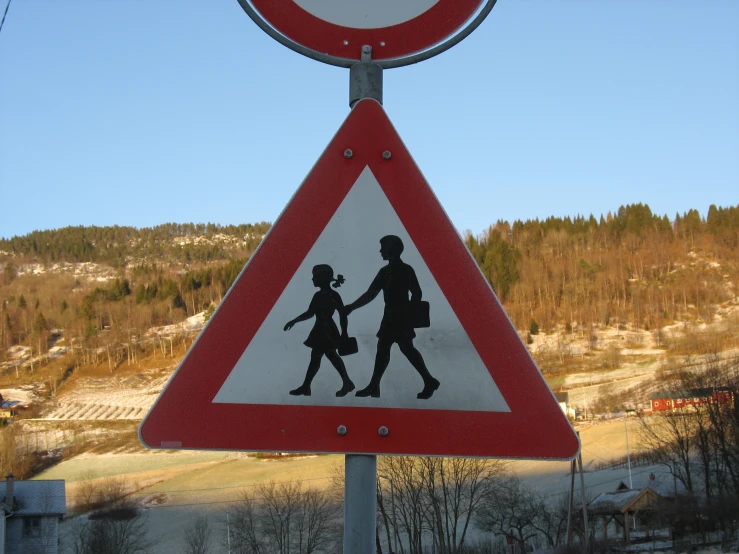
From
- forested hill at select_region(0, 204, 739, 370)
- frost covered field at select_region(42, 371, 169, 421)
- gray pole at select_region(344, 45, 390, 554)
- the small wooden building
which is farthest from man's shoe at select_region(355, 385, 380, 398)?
forested hill at select_region(0, 204, 739, 370)

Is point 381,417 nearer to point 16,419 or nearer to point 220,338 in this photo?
point 220,338

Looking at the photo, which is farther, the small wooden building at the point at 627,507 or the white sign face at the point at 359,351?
the small wooden building at the point at 627,507

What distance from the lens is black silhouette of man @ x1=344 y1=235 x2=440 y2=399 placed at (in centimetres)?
170

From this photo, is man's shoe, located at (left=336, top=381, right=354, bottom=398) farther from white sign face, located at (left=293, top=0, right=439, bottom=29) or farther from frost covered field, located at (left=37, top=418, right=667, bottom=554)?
frost covered field, located at (left=37, top=418, right=667, bottom=554)

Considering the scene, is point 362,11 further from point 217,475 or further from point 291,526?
point 217,475

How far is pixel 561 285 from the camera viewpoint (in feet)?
420

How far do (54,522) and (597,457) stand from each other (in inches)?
1586

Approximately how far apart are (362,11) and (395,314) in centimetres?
78

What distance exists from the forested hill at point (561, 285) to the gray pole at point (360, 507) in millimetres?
111623

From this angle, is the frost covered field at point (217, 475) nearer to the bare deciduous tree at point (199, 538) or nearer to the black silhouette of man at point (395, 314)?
the bare deciduous tree at point (199, 538)

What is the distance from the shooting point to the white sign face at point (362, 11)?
1960 mm

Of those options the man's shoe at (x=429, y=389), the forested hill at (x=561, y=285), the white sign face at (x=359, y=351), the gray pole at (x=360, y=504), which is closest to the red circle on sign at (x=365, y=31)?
the white sign face at (x=359, y=351)

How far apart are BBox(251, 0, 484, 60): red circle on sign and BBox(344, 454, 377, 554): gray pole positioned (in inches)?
38.6

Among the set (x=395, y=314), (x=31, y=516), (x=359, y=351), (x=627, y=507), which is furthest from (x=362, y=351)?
(x=31, y=516)
